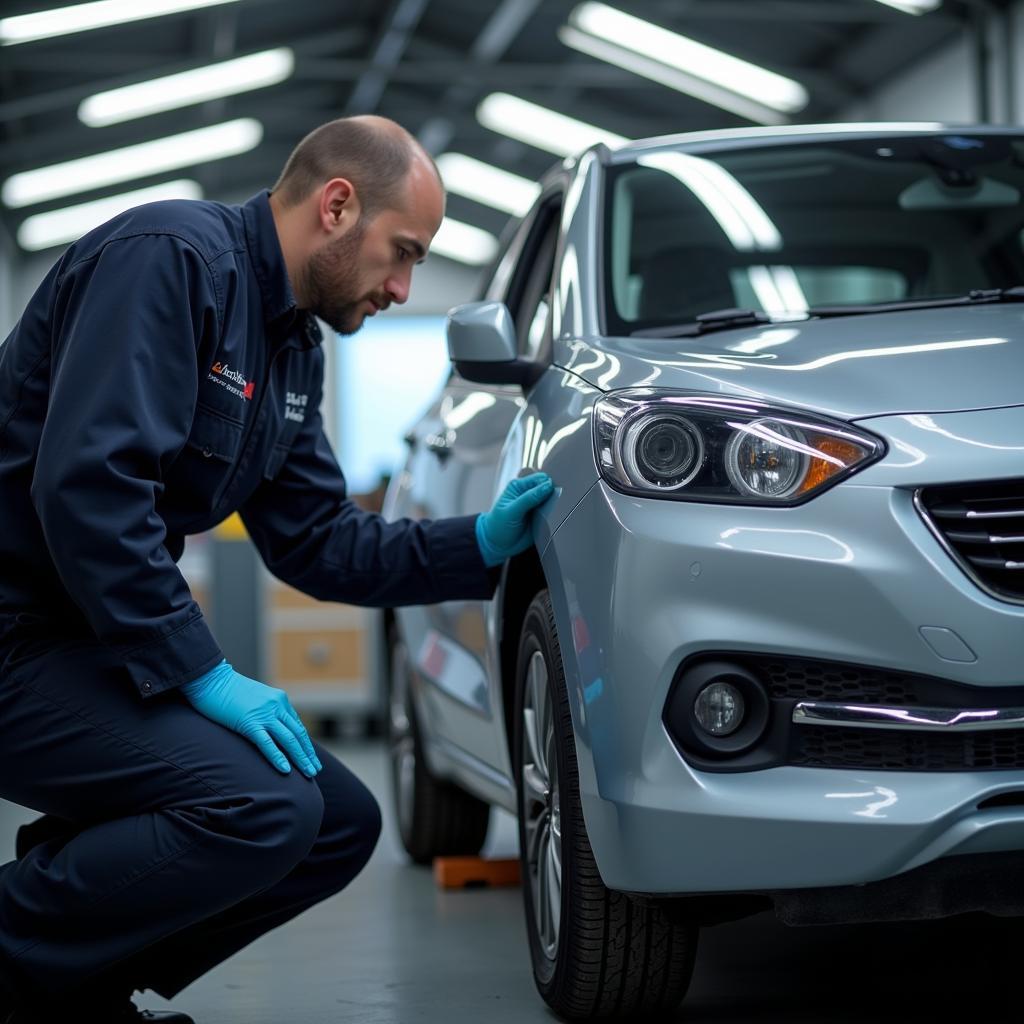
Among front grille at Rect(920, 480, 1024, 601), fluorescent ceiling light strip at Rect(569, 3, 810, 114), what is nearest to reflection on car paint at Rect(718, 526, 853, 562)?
front grille at Rect(920, 480, 1024, 601)

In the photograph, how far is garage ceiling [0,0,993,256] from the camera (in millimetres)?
11156

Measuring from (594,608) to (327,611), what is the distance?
635 cm

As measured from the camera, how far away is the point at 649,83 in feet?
41.9

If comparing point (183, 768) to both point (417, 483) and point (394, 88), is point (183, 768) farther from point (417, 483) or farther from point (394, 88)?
point (394, 88)

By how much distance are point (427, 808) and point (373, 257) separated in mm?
1952

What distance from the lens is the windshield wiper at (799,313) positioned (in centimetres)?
267

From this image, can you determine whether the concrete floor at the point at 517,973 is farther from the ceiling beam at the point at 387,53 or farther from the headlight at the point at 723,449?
the ceiling beam at the point at 387,53

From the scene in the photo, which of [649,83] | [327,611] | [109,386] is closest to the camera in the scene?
[109,386]

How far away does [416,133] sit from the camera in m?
15.6

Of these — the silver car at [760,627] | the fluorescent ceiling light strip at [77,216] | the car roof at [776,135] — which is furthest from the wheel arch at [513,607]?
the fluorescent ceiling light strip at [77,216]

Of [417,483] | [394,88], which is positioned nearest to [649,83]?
[394,88]

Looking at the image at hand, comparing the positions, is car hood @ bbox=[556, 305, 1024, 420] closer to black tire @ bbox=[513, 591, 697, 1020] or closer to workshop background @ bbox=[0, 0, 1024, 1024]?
black tire @ bbox=[513, 591, 697, 1020]

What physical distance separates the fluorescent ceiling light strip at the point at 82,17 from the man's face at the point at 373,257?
8.40 metres

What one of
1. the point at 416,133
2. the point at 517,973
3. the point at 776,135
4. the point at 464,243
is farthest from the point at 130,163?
the point at 517,973
